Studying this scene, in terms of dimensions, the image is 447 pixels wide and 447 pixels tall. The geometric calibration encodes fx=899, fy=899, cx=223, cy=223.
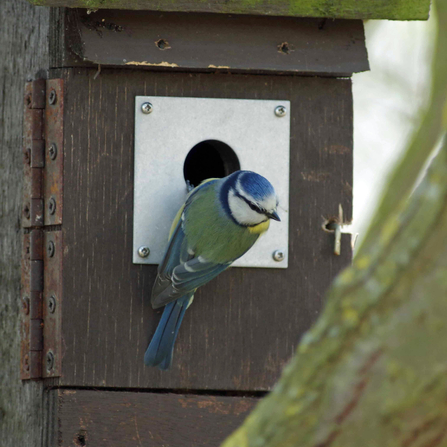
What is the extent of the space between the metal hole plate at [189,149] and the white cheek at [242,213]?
2.9 inches

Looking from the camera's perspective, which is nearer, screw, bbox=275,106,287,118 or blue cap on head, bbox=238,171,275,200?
blue cap on head, bbox=238,171,275,200

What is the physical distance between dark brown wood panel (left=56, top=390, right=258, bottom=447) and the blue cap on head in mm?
565

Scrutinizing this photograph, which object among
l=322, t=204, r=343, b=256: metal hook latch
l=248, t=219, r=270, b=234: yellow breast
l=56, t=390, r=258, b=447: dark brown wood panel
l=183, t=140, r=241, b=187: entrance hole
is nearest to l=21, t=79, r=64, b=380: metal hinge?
l=56, t=390, r=258, b=447: dark brown wood panel

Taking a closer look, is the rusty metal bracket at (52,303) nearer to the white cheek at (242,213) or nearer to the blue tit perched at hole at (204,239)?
the blue tit perched at hole at (204,239)

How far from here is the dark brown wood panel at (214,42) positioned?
7.84 feet

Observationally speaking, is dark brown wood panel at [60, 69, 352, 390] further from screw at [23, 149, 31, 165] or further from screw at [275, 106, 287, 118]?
screw at [23, 149, 31, 165]

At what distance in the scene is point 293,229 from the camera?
8.37 ft

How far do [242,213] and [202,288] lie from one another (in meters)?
0.24

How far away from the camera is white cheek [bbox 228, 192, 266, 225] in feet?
8.02

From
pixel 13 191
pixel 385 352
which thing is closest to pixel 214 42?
pixel 13 191

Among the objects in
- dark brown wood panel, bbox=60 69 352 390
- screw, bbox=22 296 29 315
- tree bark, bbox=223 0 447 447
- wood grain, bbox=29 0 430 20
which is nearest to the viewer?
tree bark, bbox=223 0 447 447

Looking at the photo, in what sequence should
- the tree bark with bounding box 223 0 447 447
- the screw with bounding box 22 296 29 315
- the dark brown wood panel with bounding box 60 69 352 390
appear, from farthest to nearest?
1. the screw with bounding box 22 296 29 315
2. the dark brown wood panel with bounding box 60 69 352 390
3. the tree bark with bounding box 223 0 447 447

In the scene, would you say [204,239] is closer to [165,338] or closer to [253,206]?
[253,206]

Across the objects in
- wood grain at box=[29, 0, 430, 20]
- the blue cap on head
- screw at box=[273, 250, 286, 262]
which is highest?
wood grain at box=[29, 0, 430, 20]
